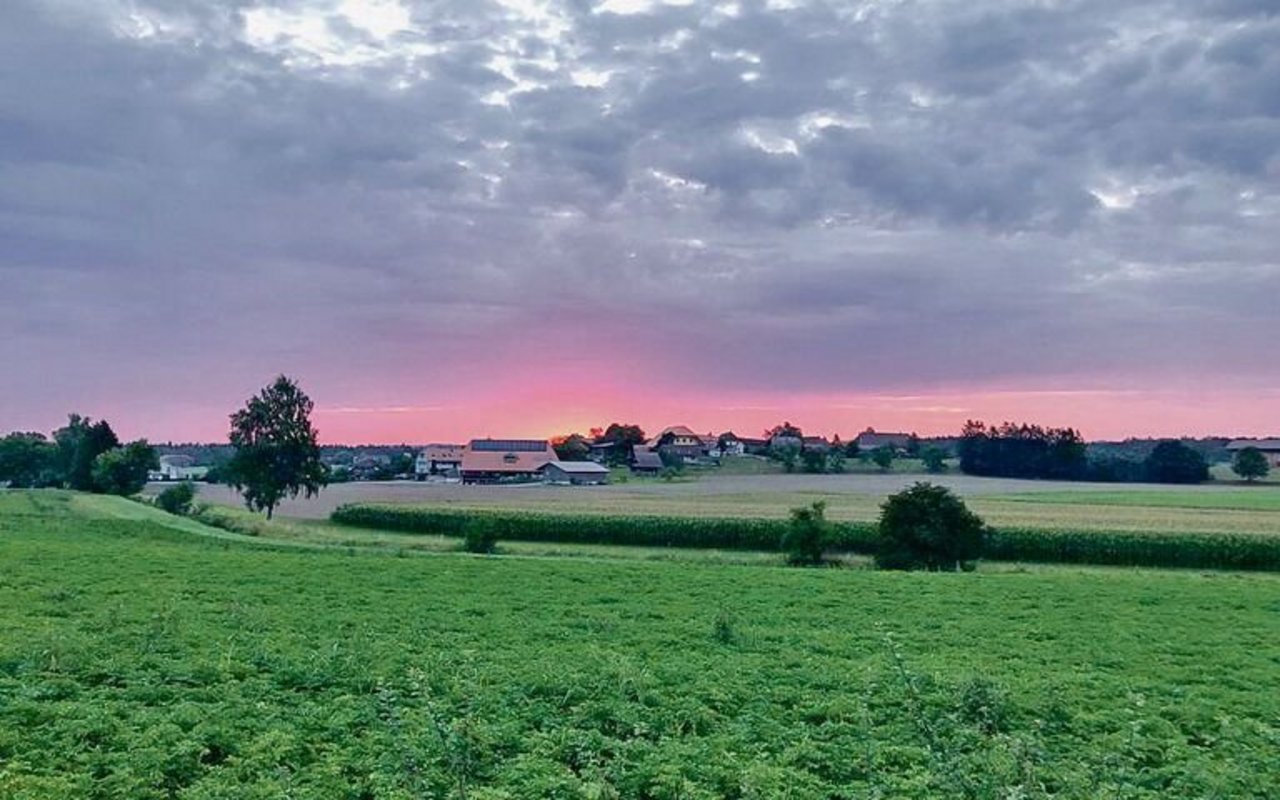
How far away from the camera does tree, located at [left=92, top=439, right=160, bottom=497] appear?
102m

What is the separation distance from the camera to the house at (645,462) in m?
141

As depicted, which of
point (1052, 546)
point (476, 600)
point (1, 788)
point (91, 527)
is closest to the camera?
point (1, 788)

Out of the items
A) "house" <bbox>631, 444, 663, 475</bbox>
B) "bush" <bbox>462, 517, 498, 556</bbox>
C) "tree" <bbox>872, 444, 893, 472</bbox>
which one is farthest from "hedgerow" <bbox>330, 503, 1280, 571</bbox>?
"tree" <bbox>872, 444, 893, 472</bbox>

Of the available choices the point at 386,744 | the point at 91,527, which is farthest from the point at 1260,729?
the point at 91,527

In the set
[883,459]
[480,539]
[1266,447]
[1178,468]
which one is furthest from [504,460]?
[1266,447]

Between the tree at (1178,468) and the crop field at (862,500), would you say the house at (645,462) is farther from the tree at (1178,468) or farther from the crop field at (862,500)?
the tree at (1178,468)

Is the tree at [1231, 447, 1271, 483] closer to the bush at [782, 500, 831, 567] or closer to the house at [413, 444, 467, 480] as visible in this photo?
the bush at [782, 500, 831, 567]

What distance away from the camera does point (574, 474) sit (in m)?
118

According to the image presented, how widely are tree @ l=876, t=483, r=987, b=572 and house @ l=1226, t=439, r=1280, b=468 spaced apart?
102 m

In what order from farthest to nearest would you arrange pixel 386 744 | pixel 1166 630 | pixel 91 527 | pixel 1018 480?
pixel 1018 480, pixel 91 527, pixel 1166 630, pixel 386 744

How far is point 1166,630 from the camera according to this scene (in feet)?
66.7

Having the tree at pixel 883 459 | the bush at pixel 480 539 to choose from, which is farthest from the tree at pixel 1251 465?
the bush at pixel 480 539

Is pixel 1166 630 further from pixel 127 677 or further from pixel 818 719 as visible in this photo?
pixel 127 677

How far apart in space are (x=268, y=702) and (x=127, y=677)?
2.38 meters
